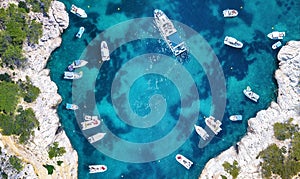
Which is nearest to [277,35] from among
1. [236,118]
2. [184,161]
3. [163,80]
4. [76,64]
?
[236,118]

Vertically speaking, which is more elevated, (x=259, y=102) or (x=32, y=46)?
(x=32, y=46)

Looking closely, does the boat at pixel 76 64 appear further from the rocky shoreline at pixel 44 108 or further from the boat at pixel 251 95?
the boat at pixel 251 95

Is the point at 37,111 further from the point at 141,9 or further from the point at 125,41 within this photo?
the point at 141,9

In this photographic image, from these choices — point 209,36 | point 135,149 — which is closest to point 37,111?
point 135,149

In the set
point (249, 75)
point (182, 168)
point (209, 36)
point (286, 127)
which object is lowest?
point (182, 168)

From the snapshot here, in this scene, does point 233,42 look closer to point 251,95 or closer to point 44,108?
point 251,95
